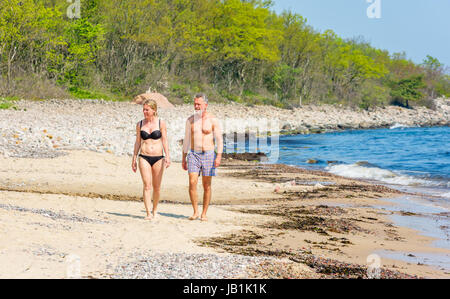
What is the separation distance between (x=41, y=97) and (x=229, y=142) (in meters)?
11.8

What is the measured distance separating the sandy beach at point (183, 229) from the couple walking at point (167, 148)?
615mm

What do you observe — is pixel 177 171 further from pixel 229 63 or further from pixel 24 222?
pixel 229 63

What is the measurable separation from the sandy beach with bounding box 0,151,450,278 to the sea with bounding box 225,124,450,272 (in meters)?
0.42

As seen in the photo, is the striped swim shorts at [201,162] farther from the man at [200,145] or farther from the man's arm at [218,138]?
the man's arm at [218,138]

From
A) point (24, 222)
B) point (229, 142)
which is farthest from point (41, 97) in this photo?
point (24, 222)

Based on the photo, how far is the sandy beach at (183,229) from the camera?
5340 millimetres

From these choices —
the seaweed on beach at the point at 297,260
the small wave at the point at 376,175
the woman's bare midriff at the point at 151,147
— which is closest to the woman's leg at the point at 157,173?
the woman's bare midriff at the point at 151,147

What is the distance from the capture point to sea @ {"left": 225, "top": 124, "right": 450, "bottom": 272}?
30.7ft

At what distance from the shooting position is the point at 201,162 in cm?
811

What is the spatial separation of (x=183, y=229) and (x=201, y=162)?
3.94 ft

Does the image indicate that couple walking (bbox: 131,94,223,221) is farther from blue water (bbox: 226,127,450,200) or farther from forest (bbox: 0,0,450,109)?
forest (bbox: 0,0,450,109)

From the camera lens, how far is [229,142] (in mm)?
27797

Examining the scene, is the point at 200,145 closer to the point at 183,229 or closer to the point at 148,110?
the point at 148,110

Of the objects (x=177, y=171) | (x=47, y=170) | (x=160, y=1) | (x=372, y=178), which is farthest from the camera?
(x=160, y=1)
